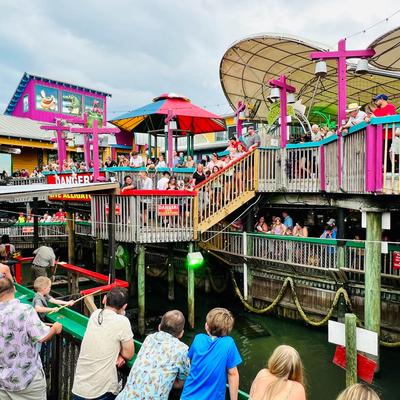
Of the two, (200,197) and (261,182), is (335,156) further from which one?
(200,197)

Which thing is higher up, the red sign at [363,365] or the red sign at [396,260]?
the red sign at [396,260]

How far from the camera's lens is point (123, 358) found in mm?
3467

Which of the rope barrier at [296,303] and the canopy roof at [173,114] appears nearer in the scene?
the rope barrier at [296,303]

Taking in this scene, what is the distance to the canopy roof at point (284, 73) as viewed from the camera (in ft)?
52.1

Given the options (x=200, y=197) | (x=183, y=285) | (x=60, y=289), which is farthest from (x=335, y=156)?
→ (x=60, y=289)

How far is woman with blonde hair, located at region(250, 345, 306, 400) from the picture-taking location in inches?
103

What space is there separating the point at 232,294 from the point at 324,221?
4.63 m

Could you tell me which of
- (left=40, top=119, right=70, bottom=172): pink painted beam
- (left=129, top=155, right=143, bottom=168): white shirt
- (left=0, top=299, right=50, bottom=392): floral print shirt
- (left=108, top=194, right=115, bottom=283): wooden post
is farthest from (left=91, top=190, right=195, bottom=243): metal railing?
(left=40, top=119, right=70, bottom=172): pink painted beam

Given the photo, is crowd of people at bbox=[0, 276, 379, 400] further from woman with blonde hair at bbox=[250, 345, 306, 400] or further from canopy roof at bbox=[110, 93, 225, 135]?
canopy roof at bbox=[110, 93, 225, 135]

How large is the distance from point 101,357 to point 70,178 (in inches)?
531

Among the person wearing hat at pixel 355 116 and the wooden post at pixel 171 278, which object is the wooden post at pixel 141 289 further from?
the person wearing hat at pixel 355 116

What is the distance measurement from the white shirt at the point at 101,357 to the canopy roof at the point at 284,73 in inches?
523

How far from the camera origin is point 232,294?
1501cm

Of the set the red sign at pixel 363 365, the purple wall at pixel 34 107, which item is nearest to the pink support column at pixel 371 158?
the red sign at pixel 363 365
